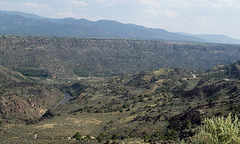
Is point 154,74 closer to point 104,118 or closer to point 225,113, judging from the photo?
point 104,118

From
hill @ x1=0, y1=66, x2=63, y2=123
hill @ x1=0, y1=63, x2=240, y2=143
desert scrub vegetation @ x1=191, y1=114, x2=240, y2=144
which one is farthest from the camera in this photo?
hill @ x1=0, y1=66, x2=63, y2=123

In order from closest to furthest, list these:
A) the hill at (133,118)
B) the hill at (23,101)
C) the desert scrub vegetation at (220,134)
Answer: the desert scrub vegetation at (220,134) → the hill at (133,118) → the hill at (23,101)

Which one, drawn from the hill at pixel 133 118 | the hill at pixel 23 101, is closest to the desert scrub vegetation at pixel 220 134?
the hill at pixel 133 118

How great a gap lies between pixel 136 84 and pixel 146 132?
103m

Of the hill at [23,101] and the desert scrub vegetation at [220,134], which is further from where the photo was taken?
the hill at [23,101]

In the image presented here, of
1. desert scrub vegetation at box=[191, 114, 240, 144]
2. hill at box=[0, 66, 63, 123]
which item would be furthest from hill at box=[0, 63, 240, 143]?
desert scrub vegetation at box=[191, 114, 240, 144]

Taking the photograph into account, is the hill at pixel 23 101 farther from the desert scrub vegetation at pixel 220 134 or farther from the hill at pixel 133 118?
the desert scrub vegetation at pixel 220 134

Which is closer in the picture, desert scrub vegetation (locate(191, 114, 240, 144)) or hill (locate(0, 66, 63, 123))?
desert scrub vegetation (locate(191, 114, 240, 144))

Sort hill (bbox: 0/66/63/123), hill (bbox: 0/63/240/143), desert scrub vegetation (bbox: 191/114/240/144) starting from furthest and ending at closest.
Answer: hill (bbox: 0/66/63/123), hill (bbox: 0/63/240/143), desert scrub vegetation (bbox: 191/114/240/144)

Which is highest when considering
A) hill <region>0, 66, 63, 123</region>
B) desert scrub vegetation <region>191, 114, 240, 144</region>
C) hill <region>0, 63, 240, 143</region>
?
desert scrub vegetation <region>191, 114, 240, 144</region>

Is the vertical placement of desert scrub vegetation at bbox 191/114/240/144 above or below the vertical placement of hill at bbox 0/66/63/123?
above

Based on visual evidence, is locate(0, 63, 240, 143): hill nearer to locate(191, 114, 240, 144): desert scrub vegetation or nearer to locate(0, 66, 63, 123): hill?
locate(0, 66, 63, 123): hill

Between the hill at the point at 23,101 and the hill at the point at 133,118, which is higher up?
the hill at the point at 133,118

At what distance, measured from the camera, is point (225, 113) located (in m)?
51.2
